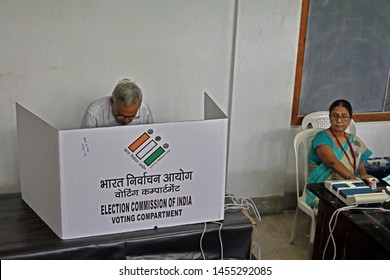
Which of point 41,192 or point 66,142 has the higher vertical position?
point 66,142

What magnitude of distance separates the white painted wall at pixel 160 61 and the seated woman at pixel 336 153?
552 mm

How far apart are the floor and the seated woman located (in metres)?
0.36

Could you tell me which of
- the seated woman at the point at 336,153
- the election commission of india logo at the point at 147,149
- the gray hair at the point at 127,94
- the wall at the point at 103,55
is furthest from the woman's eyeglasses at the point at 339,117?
the election commission of india logo at the point at 147,149

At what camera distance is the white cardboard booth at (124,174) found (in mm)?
2250

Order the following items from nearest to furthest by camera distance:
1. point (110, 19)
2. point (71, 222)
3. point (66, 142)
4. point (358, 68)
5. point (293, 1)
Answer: point (66, 142)
point (71, 222)
point (110, 19)
point (293, 1)
point (358, 68)

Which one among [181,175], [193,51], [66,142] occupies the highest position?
[193,51]

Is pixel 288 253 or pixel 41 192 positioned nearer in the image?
pixel 41 192

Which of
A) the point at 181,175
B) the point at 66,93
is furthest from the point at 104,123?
the point at 181,175

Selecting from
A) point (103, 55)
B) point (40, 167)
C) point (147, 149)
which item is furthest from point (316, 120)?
point (40, 167)

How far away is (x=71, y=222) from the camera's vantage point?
2.34 meters

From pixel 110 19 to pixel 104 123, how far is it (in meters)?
0.71

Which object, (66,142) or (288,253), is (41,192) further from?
(288,253)

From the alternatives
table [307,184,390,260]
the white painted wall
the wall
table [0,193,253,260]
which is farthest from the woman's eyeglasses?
table [0,193,253,260]

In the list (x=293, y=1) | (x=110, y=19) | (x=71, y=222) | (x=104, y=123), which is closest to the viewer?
(x=71, y=222)
